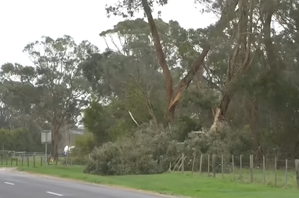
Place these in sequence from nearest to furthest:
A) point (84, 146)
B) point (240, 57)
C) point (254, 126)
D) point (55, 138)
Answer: point (240, 57) → point (254, 126) → point (84, 146) → point (55, 138)

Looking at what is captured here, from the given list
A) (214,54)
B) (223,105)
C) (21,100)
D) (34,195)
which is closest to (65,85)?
(21,100)

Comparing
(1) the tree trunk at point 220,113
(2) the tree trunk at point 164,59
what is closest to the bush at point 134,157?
(1) the tree trunk at point 220,113

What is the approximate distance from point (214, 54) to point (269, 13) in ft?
33.4

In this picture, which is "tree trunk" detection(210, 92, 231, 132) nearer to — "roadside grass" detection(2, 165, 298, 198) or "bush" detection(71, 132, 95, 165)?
"roadside grass" detection(2, 165, 298, 198)

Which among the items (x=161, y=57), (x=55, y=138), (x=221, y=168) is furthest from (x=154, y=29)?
(x=55, y=138)

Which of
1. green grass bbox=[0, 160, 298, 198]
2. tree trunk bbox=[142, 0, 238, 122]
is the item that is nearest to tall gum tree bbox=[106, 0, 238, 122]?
tree trunk bbox=[142, 0, 238, 122]

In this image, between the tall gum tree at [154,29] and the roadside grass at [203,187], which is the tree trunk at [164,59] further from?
the roadside grass at [203,187]

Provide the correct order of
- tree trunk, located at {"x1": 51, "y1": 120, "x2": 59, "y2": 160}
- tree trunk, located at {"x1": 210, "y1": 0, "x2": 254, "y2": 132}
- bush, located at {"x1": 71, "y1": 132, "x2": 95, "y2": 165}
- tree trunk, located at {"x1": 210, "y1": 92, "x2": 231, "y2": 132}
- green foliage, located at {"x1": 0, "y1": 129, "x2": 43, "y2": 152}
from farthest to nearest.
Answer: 1. green foliage, located at {"x1": 0, "y1": 129, "x2": 43, "y2": 152}
2. tree trunk, located at {"x1": 51, "y1": 120, "x2": 59, "y2": 160}
3. bush, located at {"x1": 71, "y1": 132, "x2": 95, "y2": 165}
4. tree trunk, located at {"x1": 210, "y1": 92, "x2": 231, "y2": 132}
5. tree trunk, located at {"x1": 210, "y1": 0, "x2": 254, "y2": 132}

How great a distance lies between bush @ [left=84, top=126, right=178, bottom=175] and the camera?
4481 cm

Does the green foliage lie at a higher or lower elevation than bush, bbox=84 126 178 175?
higher

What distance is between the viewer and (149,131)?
5106cm

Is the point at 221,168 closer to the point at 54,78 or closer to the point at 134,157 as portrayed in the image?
the point at 134,157

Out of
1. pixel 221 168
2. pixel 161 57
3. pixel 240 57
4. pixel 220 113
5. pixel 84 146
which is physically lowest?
pixel 221 168

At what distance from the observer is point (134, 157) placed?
4522 cm
